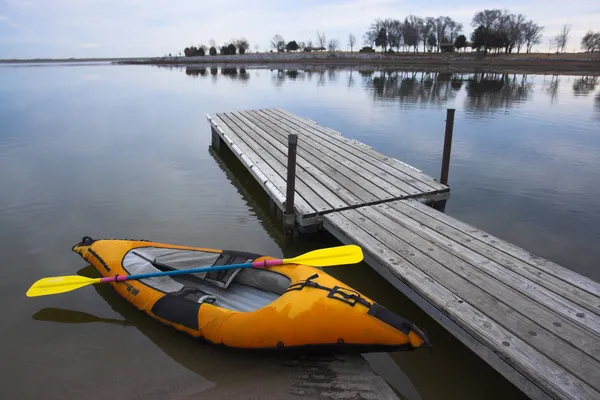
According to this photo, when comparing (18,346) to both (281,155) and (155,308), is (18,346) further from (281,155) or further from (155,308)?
(281,155)

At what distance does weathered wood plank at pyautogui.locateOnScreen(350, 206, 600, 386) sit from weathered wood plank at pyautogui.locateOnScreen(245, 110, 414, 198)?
160 centimetres

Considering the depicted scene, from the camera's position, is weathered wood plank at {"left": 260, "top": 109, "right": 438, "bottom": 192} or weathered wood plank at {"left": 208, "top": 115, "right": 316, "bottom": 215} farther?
Answer: weathered wood plank at {"left": 260, "top": 109, "right": 438, "bottom": 192}

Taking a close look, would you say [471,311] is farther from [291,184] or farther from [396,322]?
[291,184]

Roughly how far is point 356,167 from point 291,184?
229 centimetres

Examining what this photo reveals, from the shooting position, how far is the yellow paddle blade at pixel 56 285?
4656 mm

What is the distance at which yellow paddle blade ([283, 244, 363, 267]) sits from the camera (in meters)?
4.35

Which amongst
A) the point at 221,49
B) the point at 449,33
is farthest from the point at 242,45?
the point at 449,33

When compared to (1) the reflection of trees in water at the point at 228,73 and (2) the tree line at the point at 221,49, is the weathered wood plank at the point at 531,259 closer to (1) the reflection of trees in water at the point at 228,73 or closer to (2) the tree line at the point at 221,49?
(1) the reflection of trees in water at the point at 228,73

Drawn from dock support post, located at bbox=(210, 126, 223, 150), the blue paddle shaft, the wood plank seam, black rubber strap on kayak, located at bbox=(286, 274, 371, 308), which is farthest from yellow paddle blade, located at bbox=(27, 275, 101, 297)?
dock support post, located at bbox=(210, 126, 223, 150)

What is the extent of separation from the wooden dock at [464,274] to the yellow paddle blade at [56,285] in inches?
116

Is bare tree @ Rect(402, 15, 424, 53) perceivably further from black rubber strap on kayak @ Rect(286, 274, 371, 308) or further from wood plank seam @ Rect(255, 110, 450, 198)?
black rubber strap on kayak @ Rect(286, 274, 371, 308)

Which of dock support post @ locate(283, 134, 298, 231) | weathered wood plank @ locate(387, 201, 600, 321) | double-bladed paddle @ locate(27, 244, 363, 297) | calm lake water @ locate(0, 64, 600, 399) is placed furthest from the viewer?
dock support post @ locate(283, 134, 298, 231)

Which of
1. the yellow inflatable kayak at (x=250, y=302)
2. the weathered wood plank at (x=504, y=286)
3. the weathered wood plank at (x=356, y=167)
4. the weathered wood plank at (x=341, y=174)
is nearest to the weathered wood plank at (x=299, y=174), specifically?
the weathered wood plank at (x=341, y=174)

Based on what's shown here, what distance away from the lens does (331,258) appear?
14.5 ft
